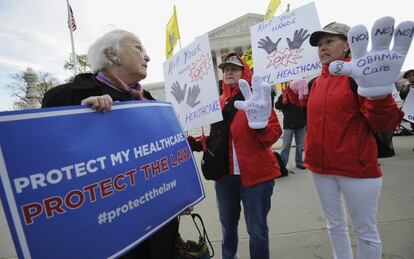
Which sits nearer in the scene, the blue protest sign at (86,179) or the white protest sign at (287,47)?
the blue protest sign at (86,179)

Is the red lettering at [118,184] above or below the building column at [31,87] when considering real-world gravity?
below

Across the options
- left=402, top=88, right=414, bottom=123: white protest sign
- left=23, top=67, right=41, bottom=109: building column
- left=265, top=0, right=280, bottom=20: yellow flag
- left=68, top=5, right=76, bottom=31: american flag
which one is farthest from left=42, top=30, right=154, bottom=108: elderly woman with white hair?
left=68, top=5, right=76, bottom=31: american flag

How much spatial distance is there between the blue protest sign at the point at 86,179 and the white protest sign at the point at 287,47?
1.63m

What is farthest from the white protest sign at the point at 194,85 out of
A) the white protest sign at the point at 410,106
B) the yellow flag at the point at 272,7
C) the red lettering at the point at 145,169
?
the yellow flag at the point at 272,7

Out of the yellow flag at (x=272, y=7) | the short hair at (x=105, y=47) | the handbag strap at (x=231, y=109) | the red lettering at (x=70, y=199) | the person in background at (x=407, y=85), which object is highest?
the yellow flag at (x=272, y=7)

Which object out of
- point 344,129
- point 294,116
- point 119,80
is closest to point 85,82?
point 119,80

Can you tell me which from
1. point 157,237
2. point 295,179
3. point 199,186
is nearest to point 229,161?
point 199,186

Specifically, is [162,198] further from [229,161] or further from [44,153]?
[229,161]

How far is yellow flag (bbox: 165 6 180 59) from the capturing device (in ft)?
14.2

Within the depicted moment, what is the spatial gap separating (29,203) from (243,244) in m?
2.25

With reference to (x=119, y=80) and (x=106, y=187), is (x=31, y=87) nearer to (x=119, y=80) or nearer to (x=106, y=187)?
(x=119, y=80)

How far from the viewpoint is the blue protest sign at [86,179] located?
0.87 m

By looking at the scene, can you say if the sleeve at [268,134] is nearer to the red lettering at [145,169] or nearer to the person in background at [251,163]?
the person in background at [251,163]

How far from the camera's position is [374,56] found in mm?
1387
